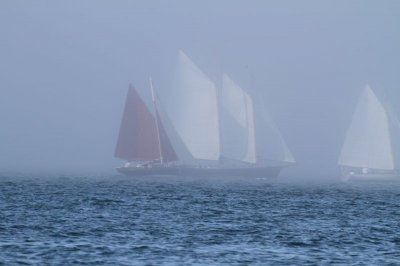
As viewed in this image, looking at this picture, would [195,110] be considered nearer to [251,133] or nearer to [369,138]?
[251,133]

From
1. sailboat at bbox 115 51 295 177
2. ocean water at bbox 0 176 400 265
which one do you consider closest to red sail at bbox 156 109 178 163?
sailboat at bbox 115 51 295 177

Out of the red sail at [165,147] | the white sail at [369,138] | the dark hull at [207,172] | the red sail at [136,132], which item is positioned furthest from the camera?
the dark hull at [207,172]

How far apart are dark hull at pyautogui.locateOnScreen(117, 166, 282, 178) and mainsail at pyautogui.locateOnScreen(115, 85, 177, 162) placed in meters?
7.55

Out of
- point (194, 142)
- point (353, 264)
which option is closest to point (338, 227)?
point (353, 264)

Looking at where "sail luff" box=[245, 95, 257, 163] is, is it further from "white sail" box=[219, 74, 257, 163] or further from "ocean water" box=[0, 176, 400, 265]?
"ocean water" box=[0, 176, 400, 265]

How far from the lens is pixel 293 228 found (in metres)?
56.3

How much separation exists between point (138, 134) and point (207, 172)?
28.6 metres

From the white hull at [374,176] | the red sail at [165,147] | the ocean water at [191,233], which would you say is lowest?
the ocean water at [191,233]

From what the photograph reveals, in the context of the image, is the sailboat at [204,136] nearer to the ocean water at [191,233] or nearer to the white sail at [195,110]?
the white sail at [195,110]

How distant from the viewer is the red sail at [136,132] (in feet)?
492

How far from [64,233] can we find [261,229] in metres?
12.1

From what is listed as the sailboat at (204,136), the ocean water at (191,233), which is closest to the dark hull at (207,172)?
the sailboat at (204,136)

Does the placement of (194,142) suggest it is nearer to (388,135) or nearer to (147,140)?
(147,140)

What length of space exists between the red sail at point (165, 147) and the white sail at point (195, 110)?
223 inches
